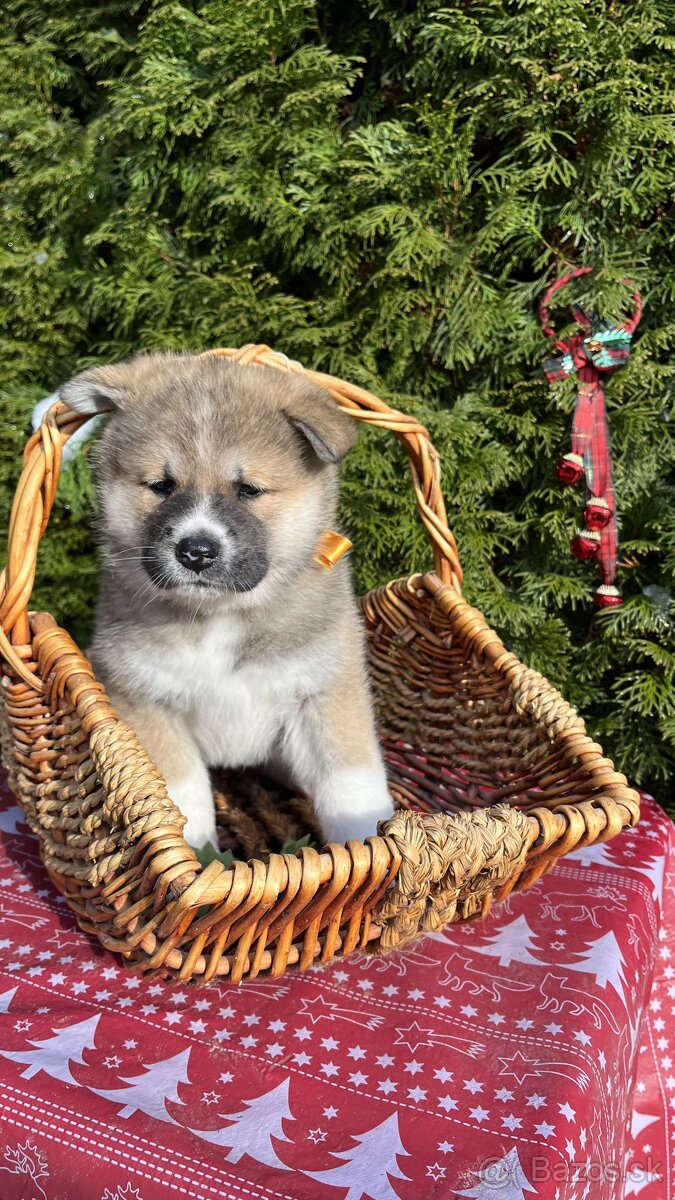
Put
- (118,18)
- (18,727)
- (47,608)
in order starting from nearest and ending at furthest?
(18,727), (118,18), (47,608)

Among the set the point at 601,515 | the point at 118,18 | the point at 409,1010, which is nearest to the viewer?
the point at 409,1010

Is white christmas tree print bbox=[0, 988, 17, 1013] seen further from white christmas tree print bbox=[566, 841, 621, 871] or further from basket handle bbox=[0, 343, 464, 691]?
white christmas tree print bbox=[566, 841, 621, 871]

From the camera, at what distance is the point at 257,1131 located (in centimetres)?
133

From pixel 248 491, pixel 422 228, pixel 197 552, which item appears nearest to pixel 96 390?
pixel 248 491

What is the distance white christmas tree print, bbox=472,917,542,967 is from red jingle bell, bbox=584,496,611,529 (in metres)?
1.26

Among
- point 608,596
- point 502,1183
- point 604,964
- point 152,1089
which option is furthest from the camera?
point 608,596

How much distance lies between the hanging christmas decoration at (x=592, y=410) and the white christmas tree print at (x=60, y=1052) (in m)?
1.90

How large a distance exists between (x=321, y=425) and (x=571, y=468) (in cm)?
110

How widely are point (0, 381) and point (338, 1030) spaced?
273 cm

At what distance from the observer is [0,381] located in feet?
11.0

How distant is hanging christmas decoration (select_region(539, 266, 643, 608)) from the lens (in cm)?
265

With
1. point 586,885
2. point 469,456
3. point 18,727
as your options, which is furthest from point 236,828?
point 469,456

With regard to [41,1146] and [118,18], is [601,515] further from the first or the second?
[118,18]

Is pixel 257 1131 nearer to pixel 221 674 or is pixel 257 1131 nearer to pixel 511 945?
pixel 511 945
